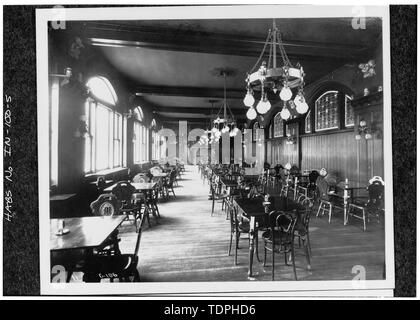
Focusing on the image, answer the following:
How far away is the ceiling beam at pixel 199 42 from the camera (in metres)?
2.87

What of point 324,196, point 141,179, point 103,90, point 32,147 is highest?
point 103,90

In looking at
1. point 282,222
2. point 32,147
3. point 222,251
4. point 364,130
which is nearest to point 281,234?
point 282,222

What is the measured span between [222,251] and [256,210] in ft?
2.28

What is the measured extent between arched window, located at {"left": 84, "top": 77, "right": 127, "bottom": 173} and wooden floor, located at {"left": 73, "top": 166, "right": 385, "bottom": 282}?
5.16ft

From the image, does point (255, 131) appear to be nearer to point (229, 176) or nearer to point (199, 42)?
point (229, 176)

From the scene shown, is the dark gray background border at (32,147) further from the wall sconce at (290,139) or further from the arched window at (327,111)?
the wall sconce at (290,139)

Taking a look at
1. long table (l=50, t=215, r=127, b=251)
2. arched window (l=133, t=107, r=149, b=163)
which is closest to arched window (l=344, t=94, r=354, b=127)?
long table (l=50, t=215, r=127, b=251)

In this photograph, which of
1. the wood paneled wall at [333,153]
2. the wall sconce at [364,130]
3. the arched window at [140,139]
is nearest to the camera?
the wall sconce at [364,130]

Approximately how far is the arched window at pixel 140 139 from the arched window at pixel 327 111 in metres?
5.53

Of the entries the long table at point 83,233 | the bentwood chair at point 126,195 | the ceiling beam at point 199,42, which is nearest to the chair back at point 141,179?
the bentwood chair at point 126,195

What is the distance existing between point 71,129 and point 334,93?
17.4ft

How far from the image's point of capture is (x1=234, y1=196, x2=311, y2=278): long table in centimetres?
235

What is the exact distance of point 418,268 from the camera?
1696mm

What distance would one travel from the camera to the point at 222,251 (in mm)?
2873
